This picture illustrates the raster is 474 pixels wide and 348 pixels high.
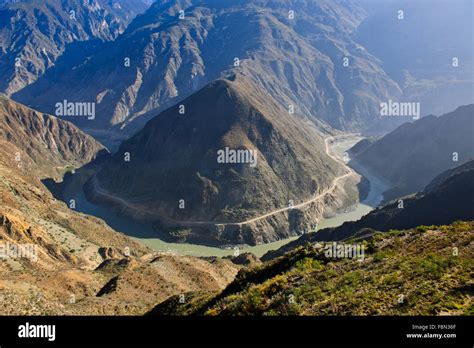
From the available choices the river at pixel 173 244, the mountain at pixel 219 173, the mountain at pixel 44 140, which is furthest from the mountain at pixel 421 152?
the mountain at pixel 44 140

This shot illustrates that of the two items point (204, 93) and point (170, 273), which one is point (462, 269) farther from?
point (204, 93)

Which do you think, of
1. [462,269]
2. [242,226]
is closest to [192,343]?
[462,269]

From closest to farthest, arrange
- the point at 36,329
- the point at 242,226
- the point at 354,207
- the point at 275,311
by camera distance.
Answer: the point at 36,329
the point at 275,311
the point at 242,226
the point at 354,207

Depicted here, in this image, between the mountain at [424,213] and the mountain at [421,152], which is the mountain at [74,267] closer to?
the mountain at [424,213]

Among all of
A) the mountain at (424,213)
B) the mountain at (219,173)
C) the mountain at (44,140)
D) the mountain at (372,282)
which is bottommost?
the mountain at (372,282)

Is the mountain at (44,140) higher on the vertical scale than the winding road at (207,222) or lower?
higher

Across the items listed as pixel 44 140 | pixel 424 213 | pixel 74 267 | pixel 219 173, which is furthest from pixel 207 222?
pixel 44 140

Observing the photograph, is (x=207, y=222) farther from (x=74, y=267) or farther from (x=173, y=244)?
(x=74, y=267)
